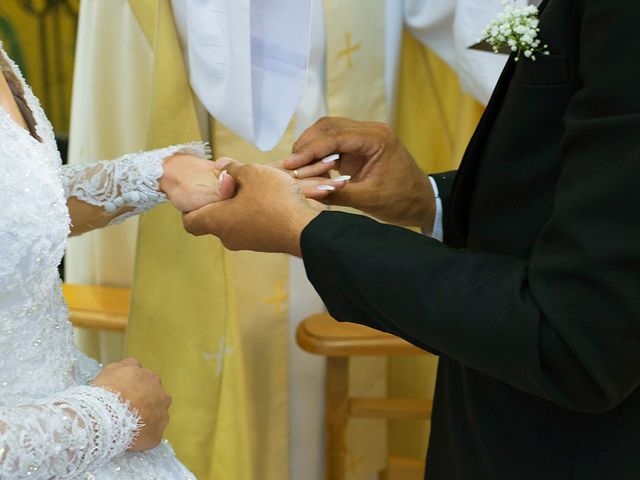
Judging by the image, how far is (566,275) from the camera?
31.8 inches

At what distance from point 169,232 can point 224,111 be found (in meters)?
0.26

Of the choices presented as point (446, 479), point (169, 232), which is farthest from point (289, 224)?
point (169, 232)

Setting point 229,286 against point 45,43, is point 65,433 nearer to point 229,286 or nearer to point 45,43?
point 229,286

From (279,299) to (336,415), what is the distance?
0.27 metres

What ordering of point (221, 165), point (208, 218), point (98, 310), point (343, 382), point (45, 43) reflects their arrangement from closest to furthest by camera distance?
point (208, 218), point (221, 165), point (98, 310), point (343, 382), point (45, 43)

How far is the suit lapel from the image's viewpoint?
3.22 ft

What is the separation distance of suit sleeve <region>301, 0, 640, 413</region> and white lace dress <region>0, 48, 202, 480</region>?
11.7 inches

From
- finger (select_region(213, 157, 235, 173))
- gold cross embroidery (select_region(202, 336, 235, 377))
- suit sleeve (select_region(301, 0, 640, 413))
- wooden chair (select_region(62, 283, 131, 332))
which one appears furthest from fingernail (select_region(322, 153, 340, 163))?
wooden chair (select_region(62, 283, 131, 332))

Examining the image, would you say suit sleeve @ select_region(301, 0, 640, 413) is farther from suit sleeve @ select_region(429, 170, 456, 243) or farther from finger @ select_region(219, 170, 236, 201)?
suit sleeve @ select_region(429, 170, 456, 243)

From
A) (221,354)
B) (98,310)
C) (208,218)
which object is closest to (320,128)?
(208,218)

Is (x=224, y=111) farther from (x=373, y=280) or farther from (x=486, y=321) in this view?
(x=486, y=321)

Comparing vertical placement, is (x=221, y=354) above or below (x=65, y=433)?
below

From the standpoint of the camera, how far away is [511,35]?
890mm

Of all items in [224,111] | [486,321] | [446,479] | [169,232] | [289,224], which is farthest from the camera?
[169,232]
